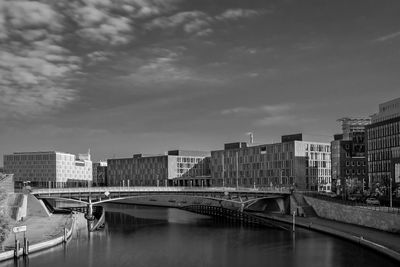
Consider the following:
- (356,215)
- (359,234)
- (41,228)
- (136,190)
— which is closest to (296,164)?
(136,190)

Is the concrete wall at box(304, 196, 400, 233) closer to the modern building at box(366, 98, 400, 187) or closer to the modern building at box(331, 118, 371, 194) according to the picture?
the modern building at box(366, 98, 400, 187)

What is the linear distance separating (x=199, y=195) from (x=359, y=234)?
54532mm

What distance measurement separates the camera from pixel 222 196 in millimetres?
151750

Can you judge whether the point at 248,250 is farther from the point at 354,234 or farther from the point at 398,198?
the point at 398,198

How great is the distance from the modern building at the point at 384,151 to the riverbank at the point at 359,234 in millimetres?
27251

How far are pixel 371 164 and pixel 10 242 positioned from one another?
108 m

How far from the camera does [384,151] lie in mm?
146000

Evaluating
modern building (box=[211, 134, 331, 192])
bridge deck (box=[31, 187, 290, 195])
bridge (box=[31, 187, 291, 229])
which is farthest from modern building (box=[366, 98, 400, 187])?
modern building (box=[211, 134, 331, 192])

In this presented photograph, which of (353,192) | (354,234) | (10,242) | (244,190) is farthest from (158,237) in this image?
(353,192)

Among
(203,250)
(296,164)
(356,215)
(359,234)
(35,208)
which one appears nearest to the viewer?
(203,250)

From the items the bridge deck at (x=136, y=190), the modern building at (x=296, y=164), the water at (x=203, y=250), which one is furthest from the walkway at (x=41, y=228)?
the modern building at (x=296, y=164)

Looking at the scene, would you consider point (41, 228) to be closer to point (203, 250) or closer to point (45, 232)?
point (45, 232)

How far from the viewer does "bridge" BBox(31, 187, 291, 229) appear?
121875 mm

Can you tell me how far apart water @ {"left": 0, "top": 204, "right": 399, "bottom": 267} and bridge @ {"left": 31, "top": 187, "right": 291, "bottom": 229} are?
13.8m
